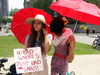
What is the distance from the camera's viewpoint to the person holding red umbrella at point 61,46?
2137 mm

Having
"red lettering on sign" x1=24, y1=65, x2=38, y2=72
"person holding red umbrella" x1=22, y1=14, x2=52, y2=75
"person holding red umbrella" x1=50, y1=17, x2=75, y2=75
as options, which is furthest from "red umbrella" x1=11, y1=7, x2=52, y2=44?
"red lettering on sign" x1=24, y1=65, x2=38, y2=72

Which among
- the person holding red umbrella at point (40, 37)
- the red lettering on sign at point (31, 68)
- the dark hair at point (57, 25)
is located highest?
the dark hair at point (57, 25)

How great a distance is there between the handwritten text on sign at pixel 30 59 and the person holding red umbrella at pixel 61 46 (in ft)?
0.95

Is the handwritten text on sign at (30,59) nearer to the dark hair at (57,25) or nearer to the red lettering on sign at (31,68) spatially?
the red lettering on sign at (31,68)

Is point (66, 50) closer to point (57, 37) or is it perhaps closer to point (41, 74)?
point (57, 37)

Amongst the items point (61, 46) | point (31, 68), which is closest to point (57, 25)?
point (61, 46)

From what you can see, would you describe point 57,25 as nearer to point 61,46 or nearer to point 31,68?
point 61,46

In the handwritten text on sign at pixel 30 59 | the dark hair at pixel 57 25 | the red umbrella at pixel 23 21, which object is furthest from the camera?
the red umbrella at pixel 23 21

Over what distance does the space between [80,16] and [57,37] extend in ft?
3.18

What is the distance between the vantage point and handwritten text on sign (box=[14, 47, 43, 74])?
2.30 meters

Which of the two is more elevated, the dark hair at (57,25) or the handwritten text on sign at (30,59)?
the dark hair at (57,25)

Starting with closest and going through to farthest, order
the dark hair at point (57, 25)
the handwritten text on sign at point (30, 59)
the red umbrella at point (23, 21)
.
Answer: the dark hair at point (57, 25)
the handwritten text on sign at point (30, 59)
the red umbrella at point (23, 21)

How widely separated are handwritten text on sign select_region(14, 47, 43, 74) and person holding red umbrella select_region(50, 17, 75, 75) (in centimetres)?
29

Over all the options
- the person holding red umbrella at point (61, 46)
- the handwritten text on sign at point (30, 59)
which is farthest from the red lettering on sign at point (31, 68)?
the person holding red umbrella at point (61, 46)
